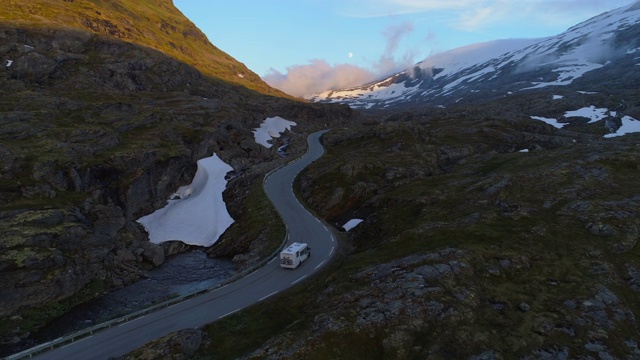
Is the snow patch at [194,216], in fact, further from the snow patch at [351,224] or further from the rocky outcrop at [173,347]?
the rocky outcrop at [173,347]

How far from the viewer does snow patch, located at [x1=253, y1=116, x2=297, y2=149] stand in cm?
12925

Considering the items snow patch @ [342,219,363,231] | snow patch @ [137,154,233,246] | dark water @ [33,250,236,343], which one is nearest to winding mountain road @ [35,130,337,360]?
dark water @ [33,250,236,343]

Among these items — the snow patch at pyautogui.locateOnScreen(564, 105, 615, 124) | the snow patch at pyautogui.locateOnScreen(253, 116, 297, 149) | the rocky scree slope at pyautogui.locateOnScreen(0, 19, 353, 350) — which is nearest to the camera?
the rocky scree slope at pyautogui.locateOnScreen(0, 19, 353, 350)

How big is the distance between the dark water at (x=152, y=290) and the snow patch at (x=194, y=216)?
4540mm

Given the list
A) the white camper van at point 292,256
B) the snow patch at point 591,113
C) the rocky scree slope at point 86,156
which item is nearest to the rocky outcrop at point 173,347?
the white camper van at point 292,256

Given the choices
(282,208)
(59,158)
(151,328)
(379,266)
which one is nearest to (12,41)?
(59,158)

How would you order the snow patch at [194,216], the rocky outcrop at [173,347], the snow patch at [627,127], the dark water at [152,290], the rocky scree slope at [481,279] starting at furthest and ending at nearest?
the snow patch at [627,127], the snow patch at [194,216], the dark water at [152,290], the rocky outcrop at [173,347], the rocky scree slope at [481,279]

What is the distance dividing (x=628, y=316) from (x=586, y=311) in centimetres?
281

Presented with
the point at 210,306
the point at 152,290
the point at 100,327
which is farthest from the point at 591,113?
the point at 100,327

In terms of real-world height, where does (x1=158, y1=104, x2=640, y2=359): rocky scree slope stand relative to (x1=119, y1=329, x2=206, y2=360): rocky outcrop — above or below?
below

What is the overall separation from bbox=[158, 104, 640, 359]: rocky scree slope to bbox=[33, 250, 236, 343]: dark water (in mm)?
15497

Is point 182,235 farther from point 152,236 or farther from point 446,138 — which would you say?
point 446,138

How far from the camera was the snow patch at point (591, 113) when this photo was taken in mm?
139875

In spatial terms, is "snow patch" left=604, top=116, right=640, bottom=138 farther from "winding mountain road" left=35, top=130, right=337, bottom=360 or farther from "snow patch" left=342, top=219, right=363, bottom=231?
"winding mountain road" left=35, top=130, right=337, bottom=360
